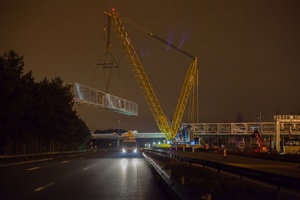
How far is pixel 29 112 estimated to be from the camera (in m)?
70.2

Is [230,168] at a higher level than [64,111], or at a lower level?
lower

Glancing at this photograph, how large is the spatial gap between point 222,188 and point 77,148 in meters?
104

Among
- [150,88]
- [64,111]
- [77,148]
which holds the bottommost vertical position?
[77,148]

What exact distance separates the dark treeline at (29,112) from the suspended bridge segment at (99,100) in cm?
715

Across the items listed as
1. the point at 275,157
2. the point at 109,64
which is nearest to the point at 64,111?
the point at 109,64

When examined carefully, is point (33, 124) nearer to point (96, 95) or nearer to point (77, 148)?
point (96, 95)

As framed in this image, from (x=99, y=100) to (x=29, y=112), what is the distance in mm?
10848

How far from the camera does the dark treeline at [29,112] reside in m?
60.0

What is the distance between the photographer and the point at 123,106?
79312 mm

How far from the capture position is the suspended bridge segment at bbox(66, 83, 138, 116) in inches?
2438

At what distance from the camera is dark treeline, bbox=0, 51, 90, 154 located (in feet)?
197

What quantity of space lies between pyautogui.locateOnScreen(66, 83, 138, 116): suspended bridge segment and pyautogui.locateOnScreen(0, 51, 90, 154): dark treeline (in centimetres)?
715

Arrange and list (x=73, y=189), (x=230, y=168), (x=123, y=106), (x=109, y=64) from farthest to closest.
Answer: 1. (x=109, y=64)
2. (x=123, y=106)
3. (x=230, y=168)
4. (x=73, y=189)

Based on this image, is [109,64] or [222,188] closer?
[222,188]
